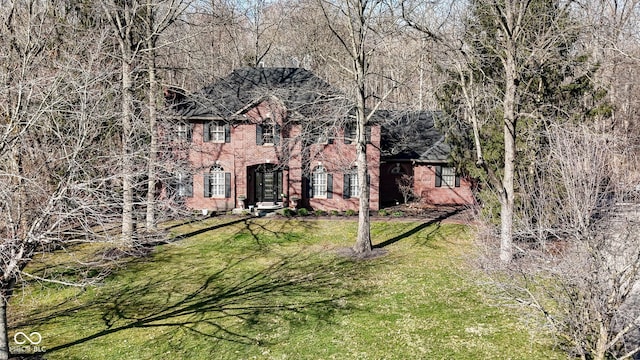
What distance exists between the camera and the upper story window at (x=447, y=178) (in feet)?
85.1

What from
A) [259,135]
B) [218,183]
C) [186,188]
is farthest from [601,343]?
[186,188]

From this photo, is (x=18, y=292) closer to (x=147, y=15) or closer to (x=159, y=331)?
(x=159, y=331)

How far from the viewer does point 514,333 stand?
10766 mm

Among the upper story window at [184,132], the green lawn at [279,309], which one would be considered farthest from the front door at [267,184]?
the green lawn at [279,309]

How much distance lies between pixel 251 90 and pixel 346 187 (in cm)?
758

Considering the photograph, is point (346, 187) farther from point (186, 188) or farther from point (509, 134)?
point (509, 134)

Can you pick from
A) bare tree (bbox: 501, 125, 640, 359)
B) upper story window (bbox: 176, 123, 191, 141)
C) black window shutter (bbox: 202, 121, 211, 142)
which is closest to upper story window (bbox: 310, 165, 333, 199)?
black window shutter (bbox: 202, 121, 211, 142)

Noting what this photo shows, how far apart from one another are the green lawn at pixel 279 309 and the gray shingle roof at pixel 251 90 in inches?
330

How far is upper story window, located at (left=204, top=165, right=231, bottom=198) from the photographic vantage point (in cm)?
2486

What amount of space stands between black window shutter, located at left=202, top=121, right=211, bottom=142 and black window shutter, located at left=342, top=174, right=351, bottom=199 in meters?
7.94

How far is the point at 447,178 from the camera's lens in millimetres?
26031

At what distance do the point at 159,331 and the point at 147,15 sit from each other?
13874mm

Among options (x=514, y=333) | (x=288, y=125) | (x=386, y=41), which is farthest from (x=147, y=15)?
(x=514, y=333)

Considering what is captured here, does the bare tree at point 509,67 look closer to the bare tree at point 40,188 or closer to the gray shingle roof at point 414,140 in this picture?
the gray shingle roof at point 414,140
